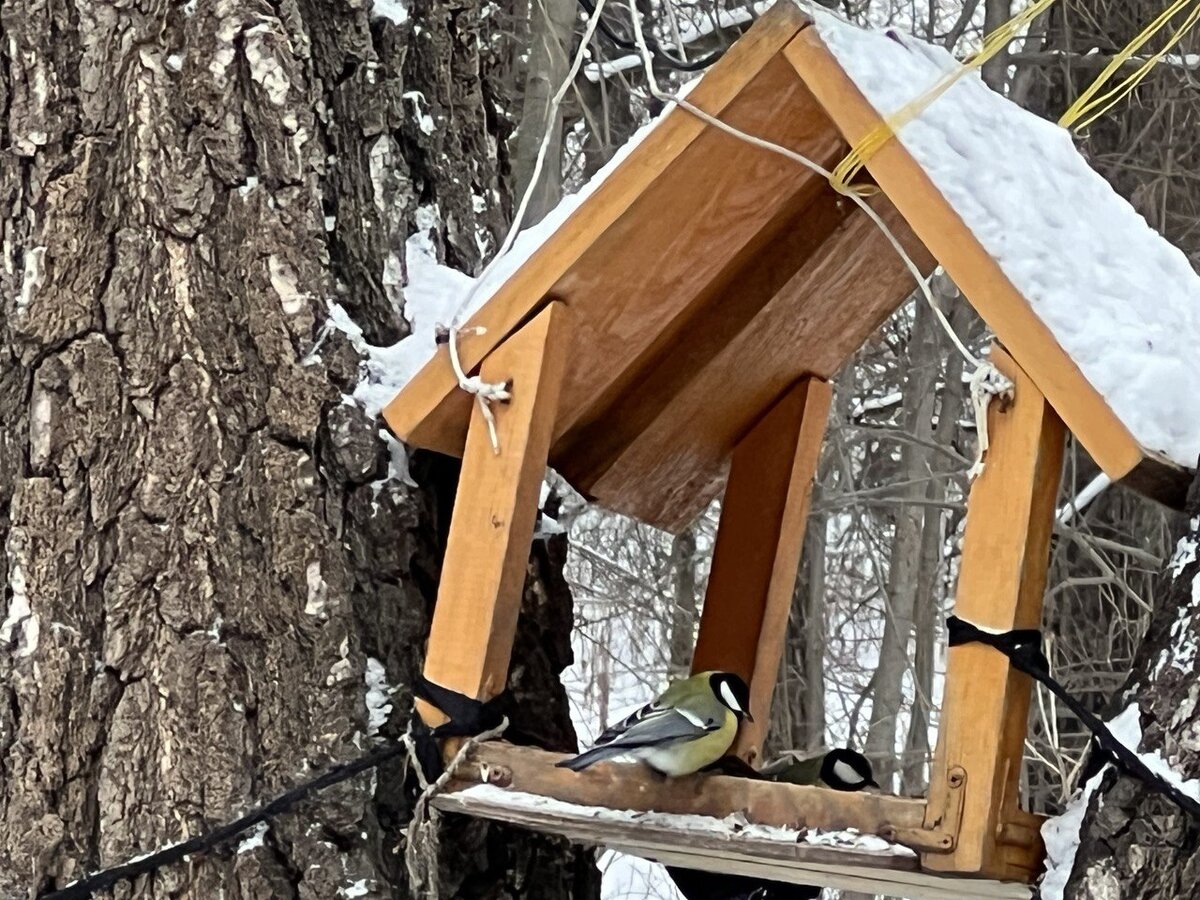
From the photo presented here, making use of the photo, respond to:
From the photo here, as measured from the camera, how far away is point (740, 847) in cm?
125

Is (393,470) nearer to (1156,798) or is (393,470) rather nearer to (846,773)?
(846,773)

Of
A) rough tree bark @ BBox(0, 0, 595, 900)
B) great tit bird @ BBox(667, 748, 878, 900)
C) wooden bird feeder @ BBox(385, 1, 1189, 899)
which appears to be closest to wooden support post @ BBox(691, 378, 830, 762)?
wooden bird feeder @ BBox(385, 1, 1189, 899)

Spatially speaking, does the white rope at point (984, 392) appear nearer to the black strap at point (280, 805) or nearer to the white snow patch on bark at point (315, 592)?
the black strap at point (280, 805)

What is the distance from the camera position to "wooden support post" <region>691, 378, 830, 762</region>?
1.85m

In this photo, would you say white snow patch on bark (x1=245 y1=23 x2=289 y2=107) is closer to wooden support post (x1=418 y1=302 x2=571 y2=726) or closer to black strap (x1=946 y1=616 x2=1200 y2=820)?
wooden support post (x1=418 y1=302 x2=571 y2=726)

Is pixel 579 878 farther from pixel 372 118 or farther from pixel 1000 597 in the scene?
pixel 372 118

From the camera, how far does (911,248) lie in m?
1.73

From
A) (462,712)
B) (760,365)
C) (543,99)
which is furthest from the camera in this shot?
(543,99)

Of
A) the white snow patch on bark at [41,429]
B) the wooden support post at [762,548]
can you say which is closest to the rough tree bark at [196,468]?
the white snow patch on bark at [41,429]

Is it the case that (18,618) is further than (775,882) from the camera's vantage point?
No

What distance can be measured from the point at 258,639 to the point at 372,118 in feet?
2.01

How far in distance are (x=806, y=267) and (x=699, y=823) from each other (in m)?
0.73

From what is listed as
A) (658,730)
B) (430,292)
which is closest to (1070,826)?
(658,730)

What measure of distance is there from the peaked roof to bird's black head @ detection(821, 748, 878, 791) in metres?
0.46
